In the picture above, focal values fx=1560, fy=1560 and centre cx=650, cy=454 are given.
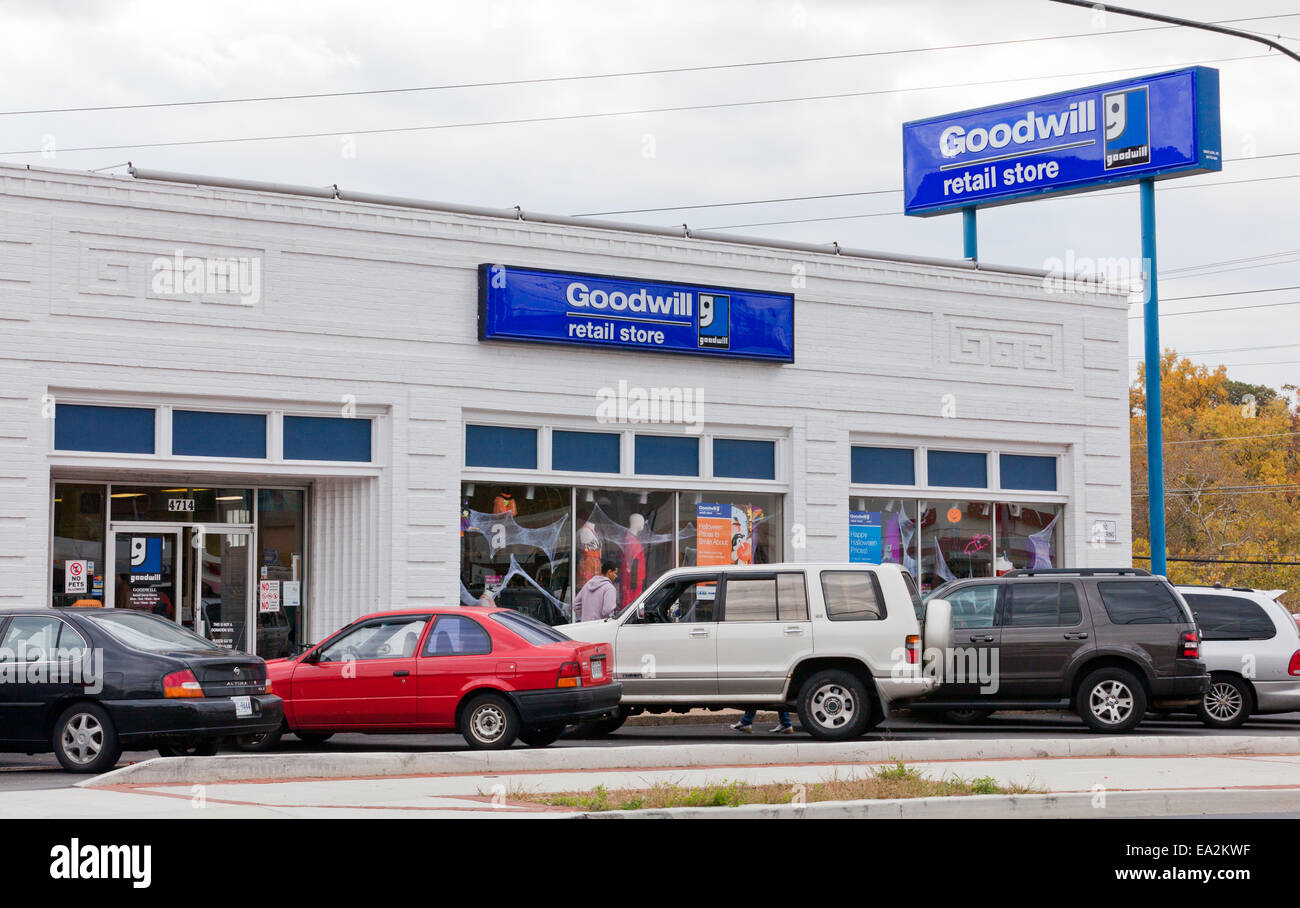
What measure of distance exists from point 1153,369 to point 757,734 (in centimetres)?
1178

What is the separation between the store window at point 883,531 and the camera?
24438 mm

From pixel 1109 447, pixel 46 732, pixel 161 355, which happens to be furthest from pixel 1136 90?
pixel 46 732

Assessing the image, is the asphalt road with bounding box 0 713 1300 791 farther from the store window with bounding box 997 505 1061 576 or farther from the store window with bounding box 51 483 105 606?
the store window with bounding box 997 505 1061 576

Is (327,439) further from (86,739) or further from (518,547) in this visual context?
(86,739)

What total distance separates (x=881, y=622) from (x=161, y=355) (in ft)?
31.2

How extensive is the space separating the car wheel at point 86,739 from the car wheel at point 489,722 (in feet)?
10.6

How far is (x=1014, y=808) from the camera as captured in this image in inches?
440

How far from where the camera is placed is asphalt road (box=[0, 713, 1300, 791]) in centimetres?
1545

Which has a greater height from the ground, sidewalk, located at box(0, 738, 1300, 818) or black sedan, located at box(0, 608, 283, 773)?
black sedan, located at box(0, 608, 283, 773)

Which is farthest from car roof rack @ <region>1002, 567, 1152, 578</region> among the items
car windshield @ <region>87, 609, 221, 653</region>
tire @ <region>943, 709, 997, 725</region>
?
car windshield @ <region>87, 609, 221, 653</region>

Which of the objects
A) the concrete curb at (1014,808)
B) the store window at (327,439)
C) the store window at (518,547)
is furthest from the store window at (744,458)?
the concrete curb at (1014,808)

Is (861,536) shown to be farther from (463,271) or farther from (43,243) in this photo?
(43,243)

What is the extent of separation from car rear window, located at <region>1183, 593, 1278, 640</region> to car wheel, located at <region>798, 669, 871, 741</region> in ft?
16.8

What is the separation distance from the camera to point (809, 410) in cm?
2405
